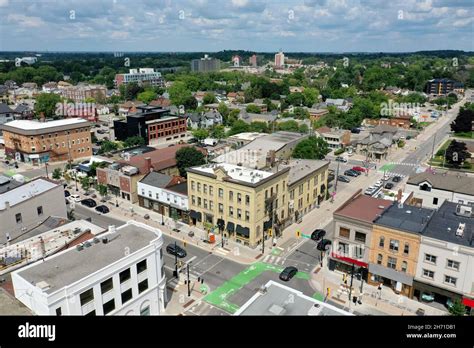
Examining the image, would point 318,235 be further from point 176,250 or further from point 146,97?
point 146,97

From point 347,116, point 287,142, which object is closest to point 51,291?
point 287,142

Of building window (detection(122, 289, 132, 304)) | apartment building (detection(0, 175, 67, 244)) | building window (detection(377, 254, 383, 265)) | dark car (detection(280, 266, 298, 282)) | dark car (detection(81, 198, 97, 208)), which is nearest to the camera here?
building window (detection(122, 289, 132, 304))

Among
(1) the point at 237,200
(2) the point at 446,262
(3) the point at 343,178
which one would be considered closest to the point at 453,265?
(2) the point at 446,262

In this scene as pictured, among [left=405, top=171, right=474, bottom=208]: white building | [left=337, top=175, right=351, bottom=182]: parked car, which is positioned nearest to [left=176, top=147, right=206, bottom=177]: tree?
[left=337, top=175, right=351, bottom=182]: parked car

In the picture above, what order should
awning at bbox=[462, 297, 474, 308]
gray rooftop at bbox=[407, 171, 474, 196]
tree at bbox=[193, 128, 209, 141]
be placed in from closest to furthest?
1. awning at bbox=[462, 297, 474, 308]
2. gray rooftop at bbox=[407, 171, 474, 196]
3. tree at bbox=[193, 128, 209, 141]

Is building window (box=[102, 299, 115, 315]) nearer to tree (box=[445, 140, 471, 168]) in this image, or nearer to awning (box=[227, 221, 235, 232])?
awning (box=[227, 221, 235, 232])

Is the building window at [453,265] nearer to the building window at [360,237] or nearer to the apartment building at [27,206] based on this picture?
the building window at [360,237]
